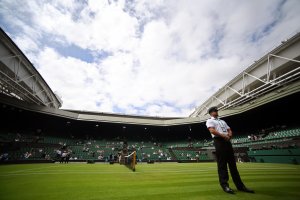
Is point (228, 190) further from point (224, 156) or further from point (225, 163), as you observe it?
point (224, 156)

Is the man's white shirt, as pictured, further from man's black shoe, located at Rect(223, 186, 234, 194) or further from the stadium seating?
the stadium seating

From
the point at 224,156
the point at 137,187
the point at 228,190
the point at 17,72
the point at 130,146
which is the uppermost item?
the point at 17,72

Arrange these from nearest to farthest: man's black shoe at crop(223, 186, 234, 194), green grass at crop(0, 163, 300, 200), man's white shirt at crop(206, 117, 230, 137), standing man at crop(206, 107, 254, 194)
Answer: green grass at crop(0, 163, 300, 200)
man's black shoe at crop(223, 186, 234, 194)
standing man at crop(206, 107, 254, 194)
man's white shirt at crop(206, 117, 230, 137)

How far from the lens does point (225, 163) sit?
11.9 feet

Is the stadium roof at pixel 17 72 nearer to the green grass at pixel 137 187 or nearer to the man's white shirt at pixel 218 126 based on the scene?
the green grass at pixel 137 187

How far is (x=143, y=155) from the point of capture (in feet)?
98.7

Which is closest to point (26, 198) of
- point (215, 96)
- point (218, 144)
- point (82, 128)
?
point (218, 144)

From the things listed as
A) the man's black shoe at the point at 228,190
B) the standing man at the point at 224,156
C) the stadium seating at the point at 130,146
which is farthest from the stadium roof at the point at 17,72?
the man's black shoe at the point at 228,190

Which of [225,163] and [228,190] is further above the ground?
[225,163]

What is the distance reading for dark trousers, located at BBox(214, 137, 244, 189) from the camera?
3.61 metres

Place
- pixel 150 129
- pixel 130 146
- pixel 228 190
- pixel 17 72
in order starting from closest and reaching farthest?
pixel 228 190
pixel 17 72
pixel 130 146
pixel 150 129

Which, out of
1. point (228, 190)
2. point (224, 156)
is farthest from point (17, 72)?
point (228, 190)

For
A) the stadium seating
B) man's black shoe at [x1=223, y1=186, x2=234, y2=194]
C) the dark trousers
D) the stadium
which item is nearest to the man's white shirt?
the dark trousers

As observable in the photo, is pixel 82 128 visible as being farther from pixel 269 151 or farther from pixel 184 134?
pixel 269 151
